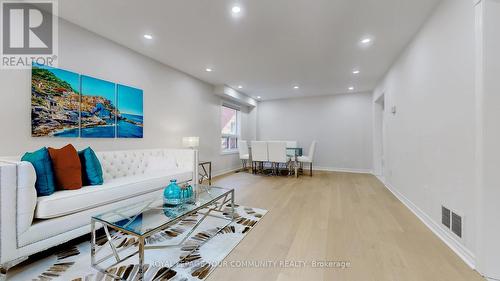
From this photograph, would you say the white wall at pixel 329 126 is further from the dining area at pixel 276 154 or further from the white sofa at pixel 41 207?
the white sofa at pixel 41 207

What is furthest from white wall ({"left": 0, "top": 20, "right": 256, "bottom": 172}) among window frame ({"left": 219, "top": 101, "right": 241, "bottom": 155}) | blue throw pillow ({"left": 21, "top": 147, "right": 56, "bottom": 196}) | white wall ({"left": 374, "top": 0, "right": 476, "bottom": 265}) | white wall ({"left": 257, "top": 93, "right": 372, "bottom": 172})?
white wall ({"left": 374, "top": 0, "right": 476, "bottom": 265})

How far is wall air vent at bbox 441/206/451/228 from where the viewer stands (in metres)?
1.89

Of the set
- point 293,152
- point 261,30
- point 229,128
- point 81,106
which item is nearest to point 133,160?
point 81,106

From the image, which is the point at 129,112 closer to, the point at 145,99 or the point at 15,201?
the point at 145,99

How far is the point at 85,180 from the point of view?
7.05ft

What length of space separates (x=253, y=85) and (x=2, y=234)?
493cm

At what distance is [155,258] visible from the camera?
163cm

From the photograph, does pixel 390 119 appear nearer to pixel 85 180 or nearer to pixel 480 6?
pixel 480 6

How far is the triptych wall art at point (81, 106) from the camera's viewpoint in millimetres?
2262

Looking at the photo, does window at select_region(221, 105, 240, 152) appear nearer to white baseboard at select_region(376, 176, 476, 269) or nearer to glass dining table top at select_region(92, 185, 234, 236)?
glass dining table top at select_region(92, 185, 234, 236)

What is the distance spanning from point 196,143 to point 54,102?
2145 millimetres

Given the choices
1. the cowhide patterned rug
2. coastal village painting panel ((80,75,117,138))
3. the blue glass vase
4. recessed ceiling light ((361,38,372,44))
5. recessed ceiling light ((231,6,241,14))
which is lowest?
the cowhide patterned rug

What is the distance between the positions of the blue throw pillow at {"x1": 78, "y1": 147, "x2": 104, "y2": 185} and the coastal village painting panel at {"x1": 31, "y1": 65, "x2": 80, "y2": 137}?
21.4 inches

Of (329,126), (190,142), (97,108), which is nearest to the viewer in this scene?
(97,108)
